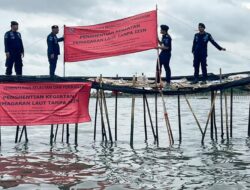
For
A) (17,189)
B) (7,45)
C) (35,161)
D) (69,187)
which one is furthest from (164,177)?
(7,45)

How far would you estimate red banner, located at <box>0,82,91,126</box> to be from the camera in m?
20.9

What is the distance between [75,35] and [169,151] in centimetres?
701

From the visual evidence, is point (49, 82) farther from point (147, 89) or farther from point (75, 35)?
point (147, 89)

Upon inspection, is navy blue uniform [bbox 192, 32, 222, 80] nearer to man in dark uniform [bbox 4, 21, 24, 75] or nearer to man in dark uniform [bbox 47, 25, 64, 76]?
man in dark uniform [bbox 47, 25, 64, 76]

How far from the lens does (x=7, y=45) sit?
73.1 ft

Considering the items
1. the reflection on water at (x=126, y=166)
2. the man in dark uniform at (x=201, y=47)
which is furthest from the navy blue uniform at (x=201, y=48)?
the reflection on water at (x=126, y=166)

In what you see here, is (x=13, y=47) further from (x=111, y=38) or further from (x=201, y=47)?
(x=201, y=47)

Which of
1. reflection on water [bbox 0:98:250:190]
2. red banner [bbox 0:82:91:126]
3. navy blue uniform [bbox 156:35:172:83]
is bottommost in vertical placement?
reflection on water [bbox 0:98:250:190]

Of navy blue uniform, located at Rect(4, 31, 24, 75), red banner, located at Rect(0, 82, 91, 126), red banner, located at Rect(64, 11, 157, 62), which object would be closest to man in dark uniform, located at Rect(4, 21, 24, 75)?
navy blue uniform, located at Rect(4, 31, 24, 75)

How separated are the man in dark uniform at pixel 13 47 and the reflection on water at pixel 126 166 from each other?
4193 mm

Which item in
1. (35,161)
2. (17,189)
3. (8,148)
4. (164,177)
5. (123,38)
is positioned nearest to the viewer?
(17,189)

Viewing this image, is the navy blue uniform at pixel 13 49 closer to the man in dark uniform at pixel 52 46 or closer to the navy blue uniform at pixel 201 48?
the man in dark uniform at pixel 52 46

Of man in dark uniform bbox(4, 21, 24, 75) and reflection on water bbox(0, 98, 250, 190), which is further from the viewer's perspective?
man in dark uniform bbox(4, 21, 24, 75)

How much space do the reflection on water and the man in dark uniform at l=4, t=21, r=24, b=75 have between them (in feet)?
13.8
